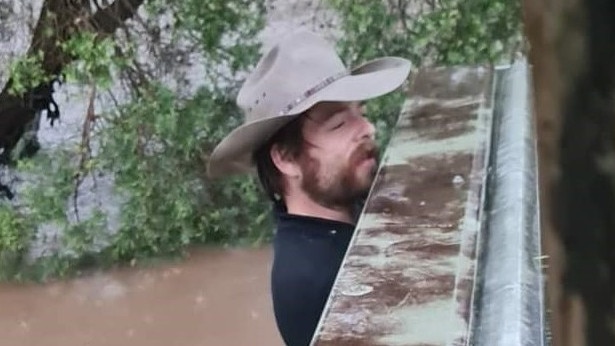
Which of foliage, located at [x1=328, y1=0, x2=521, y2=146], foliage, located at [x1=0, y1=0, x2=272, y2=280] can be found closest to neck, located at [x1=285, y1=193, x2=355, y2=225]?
foliage, located at [x1=328, y1=0, x2=521, y2=146]

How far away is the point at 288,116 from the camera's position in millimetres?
1697

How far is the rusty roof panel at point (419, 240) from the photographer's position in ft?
3.03

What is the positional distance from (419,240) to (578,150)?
2.59ft

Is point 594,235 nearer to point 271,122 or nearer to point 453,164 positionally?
point 453,164

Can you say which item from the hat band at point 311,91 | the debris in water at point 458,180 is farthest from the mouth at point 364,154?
the debris in water at point 458,180

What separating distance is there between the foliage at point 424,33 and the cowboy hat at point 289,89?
7.30ft

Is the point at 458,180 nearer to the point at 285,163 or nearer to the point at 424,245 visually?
the point at 424,245

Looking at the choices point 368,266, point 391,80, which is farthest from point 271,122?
point 368,266

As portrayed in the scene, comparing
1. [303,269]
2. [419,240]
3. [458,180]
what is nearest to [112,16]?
[303,269]

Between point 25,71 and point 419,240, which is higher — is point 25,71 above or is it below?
below

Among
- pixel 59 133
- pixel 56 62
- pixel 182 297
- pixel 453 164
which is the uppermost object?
pixel 453 164

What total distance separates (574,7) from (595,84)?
0.9 inches

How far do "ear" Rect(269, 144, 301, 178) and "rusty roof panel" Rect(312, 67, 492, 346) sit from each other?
0.16 m

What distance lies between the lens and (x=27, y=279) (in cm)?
411
